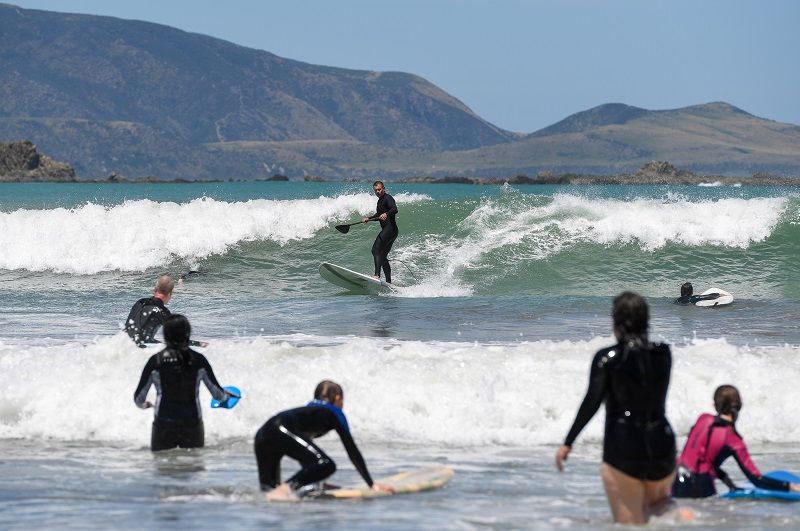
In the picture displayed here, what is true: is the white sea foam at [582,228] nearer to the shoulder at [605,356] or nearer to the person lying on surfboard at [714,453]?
the person lying on surfboard at [714,453]

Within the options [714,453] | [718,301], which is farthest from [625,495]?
[718,301]

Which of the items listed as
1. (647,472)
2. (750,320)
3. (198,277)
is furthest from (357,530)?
(198,277)

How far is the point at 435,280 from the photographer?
75.8ft

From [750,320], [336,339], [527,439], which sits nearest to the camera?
[527,439]

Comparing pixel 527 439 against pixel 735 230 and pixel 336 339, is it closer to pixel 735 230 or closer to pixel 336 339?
pixel 336 339

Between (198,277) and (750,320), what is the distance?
11.8 m

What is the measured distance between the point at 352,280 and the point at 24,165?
141605mm

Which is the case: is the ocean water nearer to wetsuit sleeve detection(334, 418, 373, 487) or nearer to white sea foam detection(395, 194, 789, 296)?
white sea foam detection(395, 194, 789, 296)

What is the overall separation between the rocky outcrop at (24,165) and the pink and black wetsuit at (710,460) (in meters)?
152

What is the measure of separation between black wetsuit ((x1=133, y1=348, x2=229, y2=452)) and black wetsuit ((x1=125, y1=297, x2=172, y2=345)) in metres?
1.62

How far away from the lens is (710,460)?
23.8 feet

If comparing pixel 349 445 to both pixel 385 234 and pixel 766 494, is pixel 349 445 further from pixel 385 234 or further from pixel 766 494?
pixel 385 234

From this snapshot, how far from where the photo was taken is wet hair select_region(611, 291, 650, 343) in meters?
5.98

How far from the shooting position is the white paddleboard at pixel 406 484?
24.6ft
